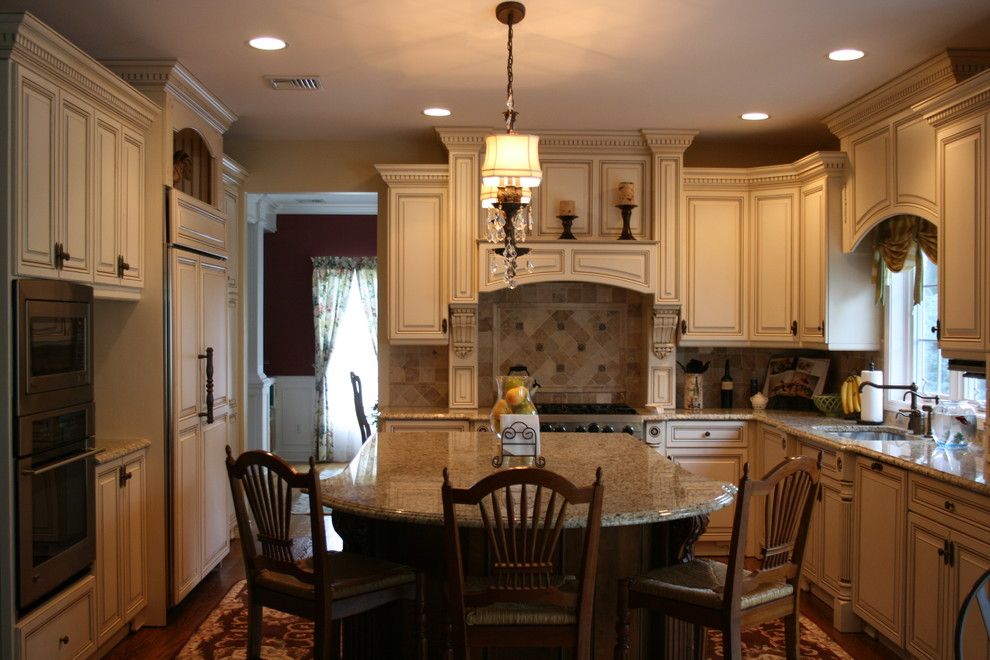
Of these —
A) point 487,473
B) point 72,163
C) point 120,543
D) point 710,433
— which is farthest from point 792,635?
point 72,163

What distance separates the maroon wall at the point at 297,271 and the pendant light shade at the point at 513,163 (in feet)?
18.5

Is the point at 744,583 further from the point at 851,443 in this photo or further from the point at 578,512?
the point at 851,443

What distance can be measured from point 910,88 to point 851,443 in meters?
1.75

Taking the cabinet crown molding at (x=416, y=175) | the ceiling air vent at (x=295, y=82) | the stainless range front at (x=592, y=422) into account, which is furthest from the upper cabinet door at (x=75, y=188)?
the stainless range front at (x=592, y=422)

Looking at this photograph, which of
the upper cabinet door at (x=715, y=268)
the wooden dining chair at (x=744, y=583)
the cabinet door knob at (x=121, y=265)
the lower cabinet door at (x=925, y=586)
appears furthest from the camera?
the upper cabinet door at (x=715, y=268)

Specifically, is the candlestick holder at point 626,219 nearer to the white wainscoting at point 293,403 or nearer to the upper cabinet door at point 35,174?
the upper cabinet door at point 35,174

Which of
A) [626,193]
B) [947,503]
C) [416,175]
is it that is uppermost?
[416,175]

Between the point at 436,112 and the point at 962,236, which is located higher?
the point at 436,112

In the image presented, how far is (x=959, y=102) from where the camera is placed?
3.38 meters

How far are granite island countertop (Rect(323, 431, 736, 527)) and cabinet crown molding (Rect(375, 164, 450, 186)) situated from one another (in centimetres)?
189

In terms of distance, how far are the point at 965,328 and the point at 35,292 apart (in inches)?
137

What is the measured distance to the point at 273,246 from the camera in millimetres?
8594

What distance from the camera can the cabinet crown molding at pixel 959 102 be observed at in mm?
3215

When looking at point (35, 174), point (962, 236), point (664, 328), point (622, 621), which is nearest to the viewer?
point (622, 621)
